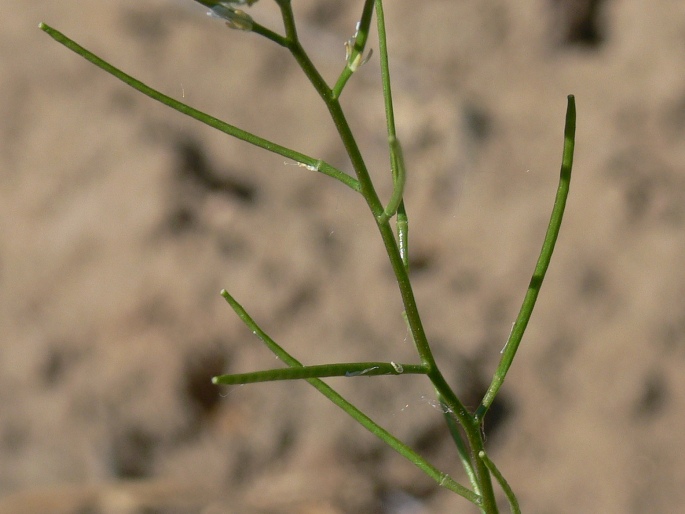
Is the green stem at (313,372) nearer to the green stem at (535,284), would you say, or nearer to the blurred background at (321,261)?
the green stem at (535,284)

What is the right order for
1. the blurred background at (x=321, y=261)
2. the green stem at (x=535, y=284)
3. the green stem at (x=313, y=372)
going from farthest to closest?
the blurred background at (x=321, y=261) < the green stem at (x=535, y=284) < the green stem at (x=313, y=372)

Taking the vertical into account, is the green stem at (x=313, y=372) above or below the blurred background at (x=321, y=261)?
above

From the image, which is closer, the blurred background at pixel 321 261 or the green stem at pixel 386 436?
the green stem at pixel 386 436

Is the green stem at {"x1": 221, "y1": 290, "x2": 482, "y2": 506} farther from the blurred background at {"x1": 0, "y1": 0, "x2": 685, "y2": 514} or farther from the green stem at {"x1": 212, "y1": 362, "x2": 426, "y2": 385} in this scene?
the blurred background at {"x1": 0, "y1": 0, "x2": 685, "y2": 514}

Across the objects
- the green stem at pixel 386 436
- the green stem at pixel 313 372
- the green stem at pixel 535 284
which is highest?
the green stem at pixel 535 284

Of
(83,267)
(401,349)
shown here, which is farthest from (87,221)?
(401,349)

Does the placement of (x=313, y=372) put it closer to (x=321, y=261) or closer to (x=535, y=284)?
(x=535, y=284)

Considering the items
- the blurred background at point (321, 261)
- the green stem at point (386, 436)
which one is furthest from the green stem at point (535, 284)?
the blurred background at point (321, 261)

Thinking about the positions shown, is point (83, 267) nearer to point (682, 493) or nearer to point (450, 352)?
point (450, 352)

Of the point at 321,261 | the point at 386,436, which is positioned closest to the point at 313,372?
the point at 386,436
